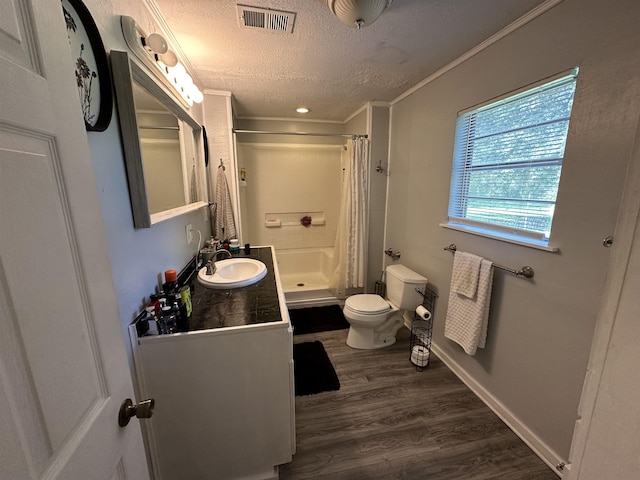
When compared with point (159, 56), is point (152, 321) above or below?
below

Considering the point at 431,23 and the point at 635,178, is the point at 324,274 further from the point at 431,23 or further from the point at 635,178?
the point at 635,178

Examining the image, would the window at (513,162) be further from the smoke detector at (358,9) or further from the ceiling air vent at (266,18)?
the ceiling air vent at (266,18)

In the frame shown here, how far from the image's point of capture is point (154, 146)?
129cm

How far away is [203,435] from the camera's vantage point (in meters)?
1.15

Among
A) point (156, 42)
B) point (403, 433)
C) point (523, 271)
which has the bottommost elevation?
point (403, 433)

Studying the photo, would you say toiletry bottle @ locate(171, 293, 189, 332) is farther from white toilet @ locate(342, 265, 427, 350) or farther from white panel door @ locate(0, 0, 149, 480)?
white toilet @ locate(342, 265, 427, 350)

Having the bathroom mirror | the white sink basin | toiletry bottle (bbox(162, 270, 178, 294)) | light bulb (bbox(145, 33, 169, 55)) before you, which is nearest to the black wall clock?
the bathroom mirror

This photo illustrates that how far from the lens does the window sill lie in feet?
4.38

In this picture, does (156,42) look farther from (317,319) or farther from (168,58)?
(317,319)

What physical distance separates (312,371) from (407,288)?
3.46 ft

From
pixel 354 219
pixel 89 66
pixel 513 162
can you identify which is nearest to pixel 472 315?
pixel 513 162

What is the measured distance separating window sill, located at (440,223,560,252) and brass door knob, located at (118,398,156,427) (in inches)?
68.9

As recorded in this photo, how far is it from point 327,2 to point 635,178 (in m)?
1.39

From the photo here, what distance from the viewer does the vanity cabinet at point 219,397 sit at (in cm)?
107
